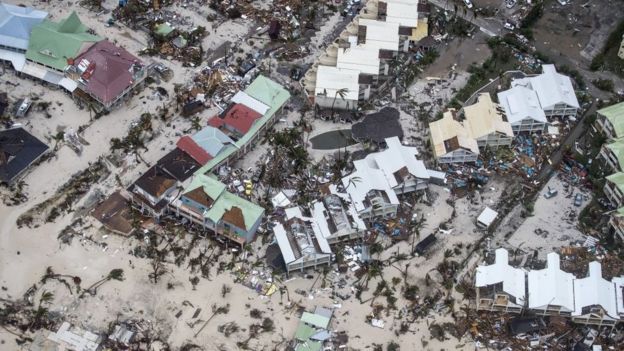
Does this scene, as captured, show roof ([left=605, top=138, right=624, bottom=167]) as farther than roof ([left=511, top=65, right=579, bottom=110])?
No

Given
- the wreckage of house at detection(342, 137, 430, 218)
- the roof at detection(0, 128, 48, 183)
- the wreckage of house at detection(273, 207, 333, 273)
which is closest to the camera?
the wreckage of house at detection(273, 207, 333, 273)

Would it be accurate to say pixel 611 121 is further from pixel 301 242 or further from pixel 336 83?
pixel 301 242

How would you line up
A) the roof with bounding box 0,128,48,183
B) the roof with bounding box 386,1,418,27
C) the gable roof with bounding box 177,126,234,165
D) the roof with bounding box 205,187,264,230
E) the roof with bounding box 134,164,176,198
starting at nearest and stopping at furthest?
the roof with bounding box 205,187,264,230 → the roof with bounding box 134,164,176,198 → the roof with bounding box 0,128,48,183 → the gable roof with bounding box 177,126,234,165 → the roof with bounding box 386,1,418,27

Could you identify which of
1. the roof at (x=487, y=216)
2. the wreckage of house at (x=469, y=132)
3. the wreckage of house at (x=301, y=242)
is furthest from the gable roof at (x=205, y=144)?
the roof at (x=487, y=216)

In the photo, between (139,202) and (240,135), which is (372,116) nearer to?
(240,135)

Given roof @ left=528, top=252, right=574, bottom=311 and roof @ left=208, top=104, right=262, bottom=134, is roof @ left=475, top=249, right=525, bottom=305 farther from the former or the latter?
roof @ left=208, top=104, right=262, bottom=134

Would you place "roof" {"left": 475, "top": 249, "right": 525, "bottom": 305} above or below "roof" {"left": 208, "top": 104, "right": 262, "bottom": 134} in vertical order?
below

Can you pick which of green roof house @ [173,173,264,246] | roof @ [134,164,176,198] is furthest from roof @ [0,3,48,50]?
green roof house @ [173,173,264,246]
